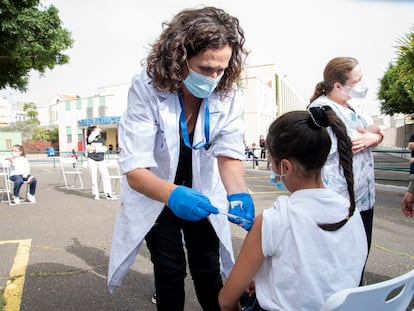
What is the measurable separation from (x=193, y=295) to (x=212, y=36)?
6.49 feet

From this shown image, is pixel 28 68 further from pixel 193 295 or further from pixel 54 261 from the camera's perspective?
pixel 193 295

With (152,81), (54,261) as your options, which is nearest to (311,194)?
(152,81)

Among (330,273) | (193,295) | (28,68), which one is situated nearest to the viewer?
(330,273)

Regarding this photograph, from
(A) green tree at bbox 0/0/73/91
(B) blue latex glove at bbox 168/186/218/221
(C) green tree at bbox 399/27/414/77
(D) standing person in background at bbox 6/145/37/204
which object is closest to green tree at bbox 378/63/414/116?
(C) green tree at bbox 399/27/414/77

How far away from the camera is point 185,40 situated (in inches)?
59.4

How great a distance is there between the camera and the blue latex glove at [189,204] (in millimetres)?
1391

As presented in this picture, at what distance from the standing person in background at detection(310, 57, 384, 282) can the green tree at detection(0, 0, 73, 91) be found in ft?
13.6

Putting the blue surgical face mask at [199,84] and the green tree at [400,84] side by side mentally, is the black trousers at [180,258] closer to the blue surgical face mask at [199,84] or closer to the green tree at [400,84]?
the blue surgical face mask at [199,84]

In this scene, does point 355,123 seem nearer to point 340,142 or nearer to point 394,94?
point 340,142

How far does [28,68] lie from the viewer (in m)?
8.43

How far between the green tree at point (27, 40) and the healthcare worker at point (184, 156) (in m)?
3.92

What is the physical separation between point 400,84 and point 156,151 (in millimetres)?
21479

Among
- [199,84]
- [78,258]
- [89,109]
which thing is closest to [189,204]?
[199,84]

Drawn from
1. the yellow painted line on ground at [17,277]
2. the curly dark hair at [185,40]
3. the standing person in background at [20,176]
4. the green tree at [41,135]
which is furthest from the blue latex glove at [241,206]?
the green tree at [41,135]
